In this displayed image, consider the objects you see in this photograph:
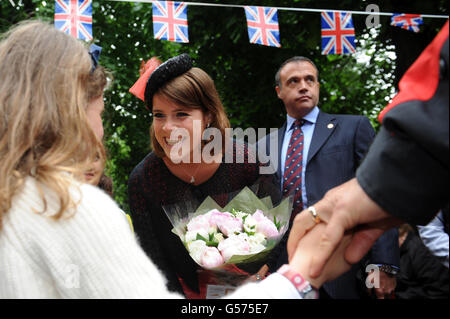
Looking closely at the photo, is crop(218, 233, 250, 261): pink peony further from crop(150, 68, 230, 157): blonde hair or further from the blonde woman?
crop(150, 68, 230, 157): blonde hair

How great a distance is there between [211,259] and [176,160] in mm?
944

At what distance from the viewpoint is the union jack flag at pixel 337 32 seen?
531cm

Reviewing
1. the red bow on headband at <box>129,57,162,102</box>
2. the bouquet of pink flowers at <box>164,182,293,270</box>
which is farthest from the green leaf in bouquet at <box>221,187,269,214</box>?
the red bow on headband at <box>129,57,162,102</box>

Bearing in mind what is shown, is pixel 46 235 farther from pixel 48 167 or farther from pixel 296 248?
pixel 296 248

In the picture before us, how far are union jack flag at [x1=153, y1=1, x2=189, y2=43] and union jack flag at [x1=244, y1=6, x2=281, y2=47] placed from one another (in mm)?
728

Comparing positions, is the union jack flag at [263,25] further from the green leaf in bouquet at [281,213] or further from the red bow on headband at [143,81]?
the green leaf in bouquet at [281,213]

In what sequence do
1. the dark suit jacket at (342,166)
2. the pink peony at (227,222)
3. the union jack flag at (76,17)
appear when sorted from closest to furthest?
the pink peony at (227,222)
the dark suit jacket at (342,166)
the union jack flag at (76,17)

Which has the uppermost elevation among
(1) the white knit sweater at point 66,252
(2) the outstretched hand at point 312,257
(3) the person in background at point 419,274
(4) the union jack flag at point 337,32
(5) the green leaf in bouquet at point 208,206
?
A: (4) the union jack flag at point 337,32

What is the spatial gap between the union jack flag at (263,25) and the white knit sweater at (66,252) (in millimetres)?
4145

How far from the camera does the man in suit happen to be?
9.98 feet

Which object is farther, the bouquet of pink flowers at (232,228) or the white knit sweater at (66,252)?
the bouquet of pink flowers at (232,228)

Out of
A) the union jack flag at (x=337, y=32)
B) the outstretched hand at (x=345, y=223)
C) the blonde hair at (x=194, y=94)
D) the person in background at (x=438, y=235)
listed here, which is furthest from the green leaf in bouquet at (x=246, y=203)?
the union jack flag at (x=337, y=32)
